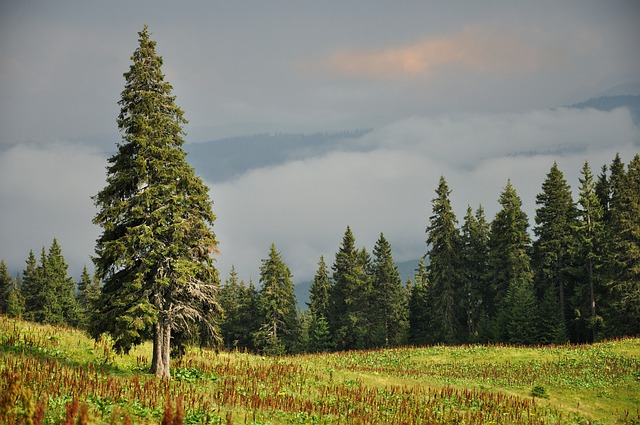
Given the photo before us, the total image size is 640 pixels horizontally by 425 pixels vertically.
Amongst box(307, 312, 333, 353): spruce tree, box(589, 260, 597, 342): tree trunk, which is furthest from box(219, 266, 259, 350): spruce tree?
box(589, 260, 597, 342): tree trunk

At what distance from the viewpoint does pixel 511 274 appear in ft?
187

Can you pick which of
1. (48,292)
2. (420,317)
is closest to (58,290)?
(48,292)

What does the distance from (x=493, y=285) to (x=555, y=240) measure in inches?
355

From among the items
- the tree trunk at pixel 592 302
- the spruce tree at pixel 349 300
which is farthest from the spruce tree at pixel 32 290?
the tree trunk at pixel 592 302

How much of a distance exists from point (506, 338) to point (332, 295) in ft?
89.4

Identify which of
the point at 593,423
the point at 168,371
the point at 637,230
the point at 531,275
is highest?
the point at 637,230

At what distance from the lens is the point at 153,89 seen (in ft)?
74.4

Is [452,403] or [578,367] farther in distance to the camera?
[578,367]

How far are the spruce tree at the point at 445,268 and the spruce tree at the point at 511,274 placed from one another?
4.26m

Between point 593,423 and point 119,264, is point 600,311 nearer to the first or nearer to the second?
point 593,423

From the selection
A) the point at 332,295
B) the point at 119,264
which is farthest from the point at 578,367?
the point at 332,295

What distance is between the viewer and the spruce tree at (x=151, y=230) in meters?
20.8

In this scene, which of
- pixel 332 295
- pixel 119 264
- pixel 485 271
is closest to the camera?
pixel 119 264

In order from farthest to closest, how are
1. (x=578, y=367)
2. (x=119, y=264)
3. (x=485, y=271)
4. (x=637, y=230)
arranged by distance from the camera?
(x=485, y=271)
(x=637, y=230)
(x=578, y=367)
(x=119, y=264)
